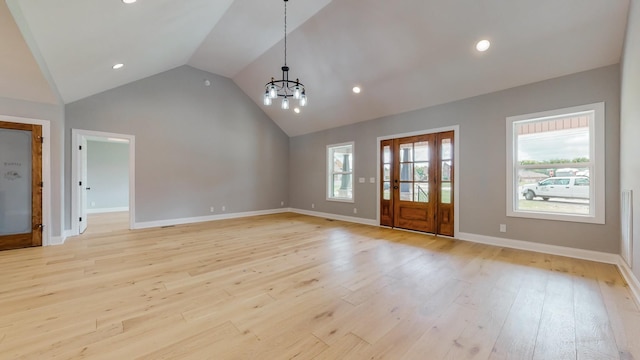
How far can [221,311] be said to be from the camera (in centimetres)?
214

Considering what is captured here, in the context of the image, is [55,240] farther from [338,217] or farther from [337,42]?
[337,42]

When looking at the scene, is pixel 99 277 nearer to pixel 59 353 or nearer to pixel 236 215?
pixel 59 353

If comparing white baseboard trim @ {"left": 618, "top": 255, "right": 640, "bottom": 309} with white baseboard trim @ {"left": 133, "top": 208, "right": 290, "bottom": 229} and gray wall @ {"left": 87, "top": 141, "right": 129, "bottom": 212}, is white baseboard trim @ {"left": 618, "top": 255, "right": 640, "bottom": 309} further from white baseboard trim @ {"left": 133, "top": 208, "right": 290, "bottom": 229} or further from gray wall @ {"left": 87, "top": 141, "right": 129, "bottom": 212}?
gray wall @ {"left": 87, "top": 141, "right": 129, "bottom": 212}

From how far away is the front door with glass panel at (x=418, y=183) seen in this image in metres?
4.94

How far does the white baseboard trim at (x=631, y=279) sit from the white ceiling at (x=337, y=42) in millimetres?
2637

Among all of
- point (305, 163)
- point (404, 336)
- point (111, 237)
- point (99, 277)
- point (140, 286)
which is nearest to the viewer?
point (404, 336)

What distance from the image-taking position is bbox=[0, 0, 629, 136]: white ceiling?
2.94 m

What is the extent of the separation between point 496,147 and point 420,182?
1.49 metres

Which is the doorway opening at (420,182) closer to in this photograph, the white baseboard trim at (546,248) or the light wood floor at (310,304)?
the white baseboard trim at (546,248)

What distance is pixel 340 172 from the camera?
23.4 feet

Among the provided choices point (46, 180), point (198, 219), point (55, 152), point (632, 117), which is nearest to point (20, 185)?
point (46, 180)

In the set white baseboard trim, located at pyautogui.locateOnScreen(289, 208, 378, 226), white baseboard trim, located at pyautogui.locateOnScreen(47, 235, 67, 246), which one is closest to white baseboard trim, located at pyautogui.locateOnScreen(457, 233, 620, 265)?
white baseboard trim, located at pyautogui.locateOnScreen(289, 208, 378, 226)

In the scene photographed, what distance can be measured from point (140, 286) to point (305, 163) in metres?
→ 5.72

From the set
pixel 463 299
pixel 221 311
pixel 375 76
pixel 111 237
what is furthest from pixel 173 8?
pixel 463 299
